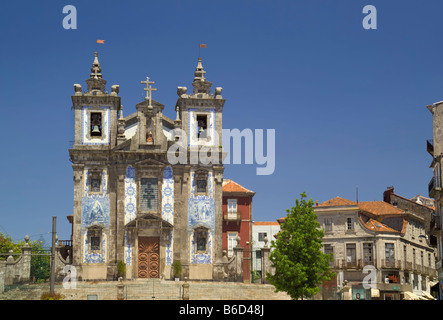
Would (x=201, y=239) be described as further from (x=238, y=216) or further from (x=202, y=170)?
(x=238, y=216)

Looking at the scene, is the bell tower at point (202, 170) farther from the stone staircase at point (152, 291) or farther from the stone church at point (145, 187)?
the stone staircase at point (152, 291)

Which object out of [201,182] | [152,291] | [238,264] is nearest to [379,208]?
[238,264]

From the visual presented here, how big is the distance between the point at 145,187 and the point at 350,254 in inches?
776

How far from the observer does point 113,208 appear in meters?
50.7

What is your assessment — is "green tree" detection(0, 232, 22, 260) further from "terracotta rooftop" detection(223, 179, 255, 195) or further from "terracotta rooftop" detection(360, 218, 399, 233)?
"terracotta rooftop" detection(360, 218, 399, 233)

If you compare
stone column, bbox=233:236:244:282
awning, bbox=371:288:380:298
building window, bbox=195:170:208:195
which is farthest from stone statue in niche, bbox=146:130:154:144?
awning, bbox=371:288:380:298

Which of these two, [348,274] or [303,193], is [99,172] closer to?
[303,193]

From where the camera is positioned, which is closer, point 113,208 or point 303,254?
point 303,254

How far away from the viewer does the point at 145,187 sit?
51.2m

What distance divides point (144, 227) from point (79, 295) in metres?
8.99

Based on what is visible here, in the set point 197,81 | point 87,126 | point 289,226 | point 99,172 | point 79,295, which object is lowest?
point 79,295

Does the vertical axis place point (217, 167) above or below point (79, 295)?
above

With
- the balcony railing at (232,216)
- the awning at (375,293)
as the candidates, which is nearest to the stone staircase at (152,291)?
the awning at (375,293)
